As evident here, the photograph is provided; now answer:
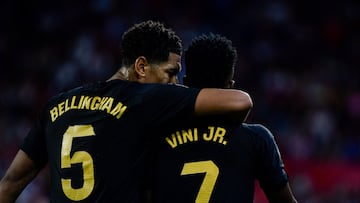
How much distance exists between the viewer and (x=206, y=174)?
4730 mm

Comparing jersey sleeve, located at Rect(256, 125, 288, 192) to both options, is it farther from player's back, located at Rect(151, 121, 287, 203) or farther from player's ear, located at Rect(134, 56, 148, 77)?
player's ear, located at Rect(134, 56, 148, 77)

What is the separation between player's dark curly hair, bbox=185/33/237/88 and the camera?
4848mm

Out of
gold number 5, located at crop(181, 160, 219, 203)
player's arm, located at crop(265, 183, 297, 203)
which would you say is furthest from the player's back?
player's arm, located at crop(265, 183, 297, 203)

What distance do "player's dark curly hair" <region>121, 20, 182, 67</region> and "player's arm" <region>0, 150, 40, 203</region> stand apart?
2.16 ft

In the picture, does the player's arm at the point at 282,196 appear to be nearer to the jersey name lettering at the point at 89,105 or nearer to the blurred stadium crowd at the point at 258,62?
the jersey name lettering at the point at 89,105

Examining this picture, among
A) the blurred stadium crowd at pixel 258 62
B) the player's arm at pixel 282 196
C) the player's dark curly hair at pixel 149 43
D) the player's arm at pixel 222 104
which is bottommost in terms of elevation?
the blurred stadium crowd at pixel 258 62

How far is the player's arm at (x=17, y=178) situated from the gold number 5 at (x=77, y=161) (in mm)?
254

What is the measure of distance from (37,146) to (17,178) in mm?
177

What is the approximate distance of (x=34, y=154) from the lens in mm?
5012

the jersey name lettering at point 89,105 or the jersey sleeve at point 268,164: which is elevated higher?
the jersey name lettering at point 89,105

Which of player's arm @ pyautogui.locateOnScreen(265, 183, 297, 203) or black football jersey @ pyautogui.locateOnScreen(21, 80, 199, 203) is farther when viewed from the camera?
player's arm @ pyautogui.locateOnScreen(265, 183, 297, 203)

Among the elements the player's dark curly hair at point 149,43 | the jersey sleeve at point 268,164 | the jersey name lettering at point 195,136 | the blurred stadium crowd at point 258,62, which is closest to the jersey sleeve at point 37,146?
the player's dark curly hair at point 149,43

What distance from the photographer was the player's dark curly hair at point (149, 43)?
4930mm

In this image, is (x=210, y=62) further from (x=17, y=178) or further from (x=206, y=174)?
(x=17, y=178)
